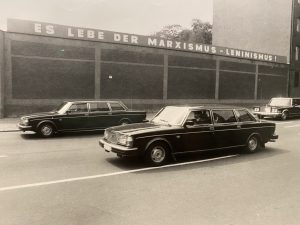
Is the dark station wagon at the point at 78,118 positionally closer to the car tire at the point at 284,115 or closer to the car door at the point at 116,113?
the car door at the point at 116,113

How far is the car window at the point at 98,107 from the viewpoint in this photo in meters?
13.9

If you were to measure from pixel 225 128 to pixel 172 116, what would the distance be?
1.56 metres

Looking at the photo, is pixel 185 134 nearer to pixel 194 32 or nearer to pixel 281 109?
pixel 281 109

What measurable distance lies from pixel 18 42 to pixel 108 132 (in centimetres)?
1464

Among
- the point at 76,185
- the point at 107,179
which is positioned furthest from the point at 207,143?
the point at 76,185

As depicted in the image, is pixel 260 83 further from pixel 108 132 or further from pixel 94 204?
pixel 94 204

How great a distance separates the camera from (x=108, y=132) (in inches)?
345

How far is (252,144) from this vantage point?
10.2 metres

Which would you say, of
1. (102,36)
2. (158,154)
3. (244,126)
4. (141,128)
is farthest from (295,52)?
(158,154)

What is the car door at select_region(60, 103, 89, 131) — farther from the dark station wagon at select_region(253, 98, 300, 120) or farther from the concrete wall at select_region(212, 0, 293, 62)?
the concrete wall at select_region(212, 0, 293, 62)

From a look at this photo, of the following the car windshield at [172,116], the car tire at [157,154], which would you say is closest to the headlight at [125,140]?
the car tire at [157,154]

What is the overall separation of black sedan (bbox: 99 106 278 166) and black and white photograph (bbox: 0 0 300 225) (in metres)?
0.03

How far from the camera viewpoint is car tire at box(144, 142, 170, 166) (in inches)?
319

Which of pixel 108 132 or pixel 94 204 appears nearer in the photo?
pixel 94 204
